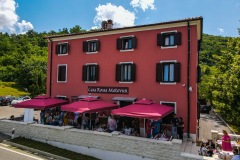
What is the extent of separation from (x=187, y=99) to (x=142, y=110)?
15.4ft

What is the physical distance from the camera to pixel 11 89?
61188 millimetres

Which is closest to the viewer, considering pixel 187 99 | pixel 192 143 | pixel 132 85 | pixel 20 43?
pixel 192 143

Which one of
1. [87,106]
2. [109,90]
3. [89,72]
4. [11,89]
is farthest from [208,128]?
[11,89]

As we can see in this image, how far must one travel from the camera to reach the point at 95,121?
18.6 meters

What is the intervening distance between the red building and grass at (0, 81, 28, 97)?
124 ft

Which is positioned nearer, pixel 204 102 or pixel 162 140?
pixel 162 140

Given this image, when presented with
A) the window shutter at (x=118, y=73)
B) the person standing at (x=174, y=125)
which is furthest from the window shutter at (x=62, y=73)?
the person standing at (x=174, y=125)

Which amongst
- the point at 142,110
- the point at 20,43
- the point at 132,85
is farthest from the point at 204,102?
the point at 20,43

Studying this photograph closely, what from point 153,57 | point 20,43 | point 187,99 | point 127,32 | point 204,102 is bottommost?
point 204,102

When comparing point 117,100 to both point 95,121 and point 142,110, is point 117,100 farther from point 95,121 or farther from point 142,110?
point 142,110

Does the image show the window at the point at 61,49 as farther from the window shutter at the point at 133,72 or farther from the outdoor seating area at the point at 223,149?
the outdoor seating area at the point at 223,149

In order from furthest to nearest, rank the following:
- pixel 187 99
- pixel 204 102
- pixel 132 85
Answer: pixel 204 102
pixel 132 85
pixel 187 99

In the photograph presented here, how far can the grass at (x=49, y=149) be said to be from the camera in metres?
15.0

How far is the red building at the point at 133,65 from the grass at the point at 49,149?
6.78m
